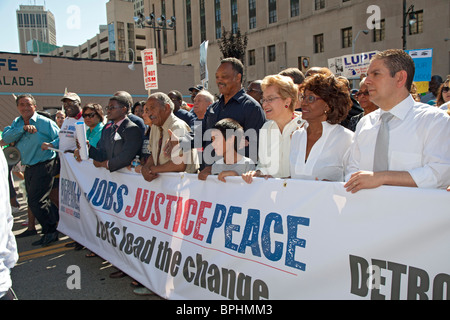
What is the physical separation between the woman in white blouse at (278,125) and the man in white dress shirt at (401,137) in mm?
746

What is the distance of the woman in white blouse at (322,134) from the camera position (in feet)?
8.79

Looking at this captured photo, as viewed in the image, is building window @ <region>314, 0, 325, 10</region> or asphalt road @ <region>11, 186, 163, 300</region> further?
building window @ <region>314, 0, 325, 10</region>

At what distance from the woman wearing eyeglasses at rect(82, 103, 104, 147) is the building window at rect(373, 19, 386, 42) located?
33.4m

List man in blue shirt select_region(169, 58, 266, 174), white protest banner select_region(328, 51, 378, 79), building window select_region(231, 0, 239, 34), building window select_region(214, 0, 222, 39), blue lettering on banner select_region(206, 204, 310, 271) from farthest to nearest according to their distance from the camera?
building window select_region(214, 0, 222, 39) → building window select_region(231, 0, 239, 34) → white protest banner select_region(328, 51, 378, 79) → man in blue shirt select_region(169, 58, 266, 174) → blue lettering on banner select_region(206, 204, 310, 271)

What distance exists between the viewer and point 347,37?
3591cm

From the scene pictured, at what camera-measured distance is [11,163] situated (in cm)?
547

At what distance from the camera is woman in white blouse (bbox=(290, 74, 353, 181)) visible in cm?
268

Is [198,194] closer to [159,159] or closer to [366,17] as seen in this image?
[159,159]

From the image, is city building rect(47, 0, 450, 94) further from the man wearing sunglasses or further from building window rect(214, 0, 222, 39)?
the man wearing sunglasses

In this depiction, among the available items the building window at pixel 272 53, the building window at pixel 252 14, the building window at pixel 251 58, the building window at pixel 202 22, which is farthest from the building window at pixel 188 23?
the building window at pixel 272 53

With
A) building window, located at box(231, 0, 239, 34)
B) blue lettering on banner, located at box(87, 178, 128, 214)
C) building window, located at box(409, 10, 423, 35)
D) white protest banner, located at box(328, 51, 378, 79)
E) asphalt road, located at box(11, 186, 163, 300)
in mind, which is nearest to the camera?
asphalt road, located at box(11, 186, 163, 300)

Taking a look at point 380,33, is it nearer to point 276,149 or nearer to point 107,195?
point 107,195

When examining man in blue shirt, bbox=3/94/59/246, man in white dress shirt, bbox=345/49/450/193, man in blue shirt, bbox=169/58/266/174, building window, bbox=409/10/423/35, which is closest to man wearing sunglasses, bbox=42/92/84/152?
man in blue shirt, bbox=3/94/59/246
